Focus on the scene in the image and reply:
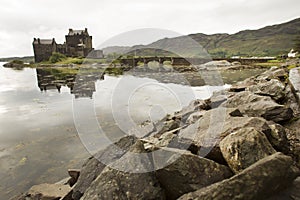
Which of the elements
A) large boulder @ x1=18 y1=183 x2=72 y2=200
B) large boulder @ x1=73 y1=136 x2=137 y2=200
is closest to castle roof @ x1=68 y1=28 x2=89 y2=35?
large boulder @ x1=18 y1=183 x2=72 y2=200

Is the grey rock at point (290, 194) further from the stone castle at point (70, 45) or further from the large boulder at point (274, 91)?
the stone castle at point (70, 45)

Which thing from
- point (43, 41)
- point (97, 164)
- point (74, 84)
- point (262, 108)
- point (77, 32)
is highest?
point (77, 32)

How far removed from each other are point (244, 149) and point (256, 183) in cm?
89

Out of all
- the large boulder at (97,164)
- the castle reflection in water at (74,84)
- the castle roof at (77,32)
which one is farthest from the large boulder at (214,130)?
the castle roof at (77,32)

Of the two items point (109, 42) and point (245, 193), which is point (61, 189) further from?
point (245, 193)

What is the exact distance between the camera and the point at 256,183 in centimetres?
380

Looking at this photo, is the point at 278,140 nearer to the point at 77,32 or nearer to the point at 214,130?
the point at 214,130

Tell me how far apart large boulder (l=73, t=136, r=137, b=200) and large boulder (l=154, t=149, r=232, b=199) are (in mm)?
1971

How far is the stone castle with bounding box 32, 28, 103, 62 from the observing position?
123125 mm

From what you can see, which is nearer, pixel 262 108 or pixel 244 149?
pixel 244 149

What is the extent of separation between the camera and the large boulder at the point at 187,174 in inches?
177

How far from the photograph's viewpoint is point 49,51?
12756 cm

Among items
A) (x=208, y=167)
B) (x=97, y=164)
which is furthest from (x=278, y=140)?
(x=97, y=164)

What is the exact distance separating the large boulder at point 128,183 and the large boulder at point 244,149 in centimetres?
167
